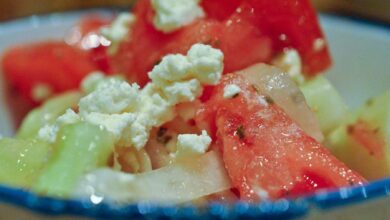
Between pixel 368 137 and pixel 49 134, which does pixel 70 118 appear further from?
pixel 368 137

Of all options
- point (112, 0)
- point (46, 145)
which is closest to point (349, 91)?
point (46, 145)

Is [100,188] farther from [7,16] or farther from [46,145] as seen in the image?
[7,16]

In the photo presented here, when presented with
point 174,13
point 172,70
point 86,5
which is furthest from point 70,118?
point 86,5

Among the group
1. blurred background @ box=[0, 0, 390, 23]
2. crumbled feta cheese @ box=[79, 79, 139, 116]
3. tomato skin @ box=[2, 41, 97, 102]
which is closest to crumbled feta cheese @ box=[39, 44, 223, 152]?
crumbled feta cheese @ box=[79, 79, 139, 116]

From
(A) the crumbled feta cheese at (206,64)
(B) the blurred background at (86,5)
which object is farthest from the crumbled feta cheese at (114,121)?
(B) the blurred background at (86,5)

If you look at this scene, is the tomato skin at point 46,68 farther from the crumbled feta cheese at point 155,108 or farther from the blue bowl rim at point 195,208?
the blue bowl rim at point 195,208

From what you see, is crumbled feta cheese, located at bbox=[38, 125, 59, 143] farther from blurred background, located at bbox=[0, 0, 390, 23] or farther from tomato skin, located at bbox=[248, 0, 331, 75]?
blurred background, located at bbox=[0, 0, 390, 23]

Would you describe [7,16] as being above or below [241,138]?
below
